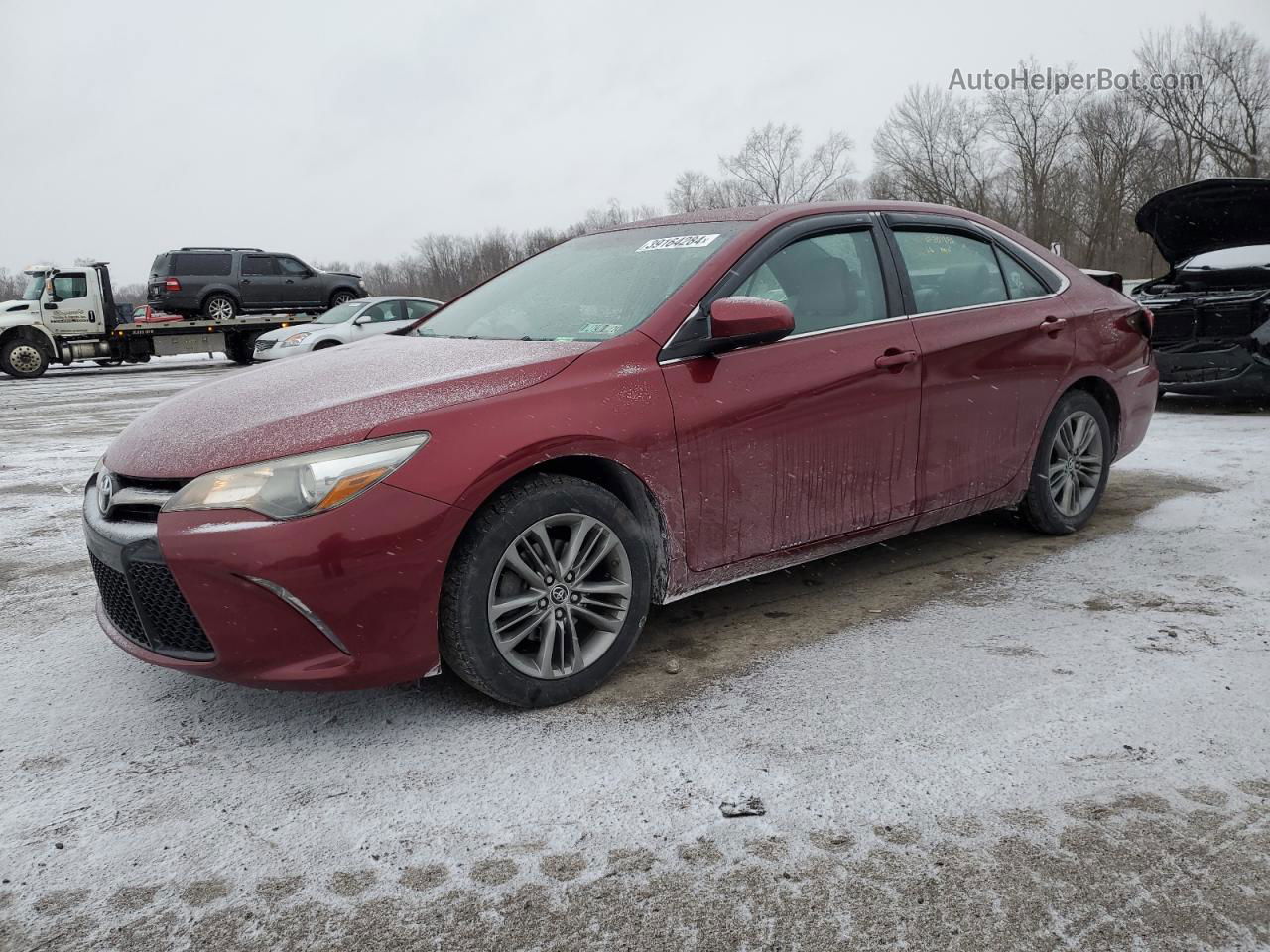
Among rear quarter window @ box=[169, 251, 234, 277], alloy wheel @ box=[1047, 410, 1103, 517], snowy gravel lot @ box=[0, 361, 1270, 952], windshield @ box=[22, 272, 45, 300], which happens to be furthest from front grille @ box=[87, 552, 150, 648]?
windshield @ box=[22, 272, 45, 300]

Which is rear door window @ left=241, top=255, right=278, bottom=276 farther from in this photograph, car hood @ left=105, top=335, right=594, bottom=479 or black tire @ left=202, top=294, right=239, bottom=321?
car hood @ left=105, top=335, right=594, bottom=479

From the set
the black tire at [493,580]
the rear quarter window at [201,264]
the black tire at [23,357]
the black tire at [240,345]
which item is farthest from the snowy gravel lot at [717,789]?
the rear quarter window at [201,264]

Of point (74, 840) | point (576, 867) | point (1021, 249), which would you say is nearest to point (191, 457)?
point (74, 840)

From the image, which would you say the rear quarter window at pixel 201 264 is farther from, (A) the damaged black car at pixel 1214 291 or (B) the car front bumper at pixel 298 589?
(B) the car front bumper at pixel 298 589

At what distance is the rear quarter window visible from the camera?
828 inches

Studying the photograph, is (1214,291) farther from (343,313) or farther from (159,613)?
(343,313)

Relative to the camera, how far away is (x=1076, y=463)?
177 inches

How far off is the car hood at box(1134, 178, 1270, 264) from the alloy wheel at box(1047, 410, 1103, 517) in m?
4.21

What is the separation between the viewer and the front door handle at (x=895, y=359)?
11.7 feet

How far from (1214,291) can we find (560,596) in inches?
300

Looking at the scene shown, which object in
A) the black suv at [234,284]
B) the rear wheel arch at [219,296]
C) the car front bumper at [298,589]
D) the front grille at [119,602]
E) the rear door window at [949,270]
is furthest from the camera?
the rear wheel arch at [219,296]

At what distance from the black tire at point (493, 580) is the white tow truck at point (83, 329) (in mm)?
19869

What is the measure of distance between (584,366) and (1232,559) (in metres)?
2.93

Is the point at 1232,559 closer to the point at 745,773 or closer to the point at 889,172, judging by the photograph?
the point at 745,773
